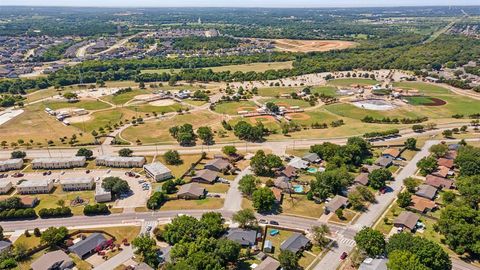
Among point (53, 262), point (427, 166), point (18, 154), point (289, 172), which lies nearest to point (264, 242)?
point (289, 172)

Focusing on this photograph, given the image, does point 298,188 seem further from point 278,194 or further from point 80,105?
point 80,105

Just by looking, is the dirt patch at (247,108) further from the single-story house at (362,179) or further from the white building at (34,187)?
the white building at (34,187)

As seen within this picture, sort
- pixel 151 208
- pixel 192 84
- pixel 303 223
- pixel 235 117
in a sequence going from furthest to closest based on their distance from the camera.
Answer: 1. pixel 192 84
2. pixel 235 117
3. pixel 151 208
4. pixel 303 223

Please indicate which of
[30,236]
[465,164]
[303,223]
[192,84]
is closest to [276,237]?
[303,223]

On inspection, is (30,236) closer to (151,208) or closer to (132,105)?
(151,208)

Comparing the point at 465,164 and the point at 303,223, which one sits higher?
the point at 465,164

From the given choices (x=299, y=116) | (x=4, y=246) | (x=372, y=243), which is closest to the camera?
(x=372, y=243)

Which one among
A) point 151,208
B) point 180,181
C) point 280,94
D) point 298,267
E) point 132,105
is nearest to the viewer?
point 298,267

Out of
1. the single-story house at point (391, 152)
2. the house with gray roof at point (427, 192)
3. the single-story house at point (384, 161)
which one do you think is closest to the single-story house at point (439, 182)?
the house with gray roof at point (427, 192)
